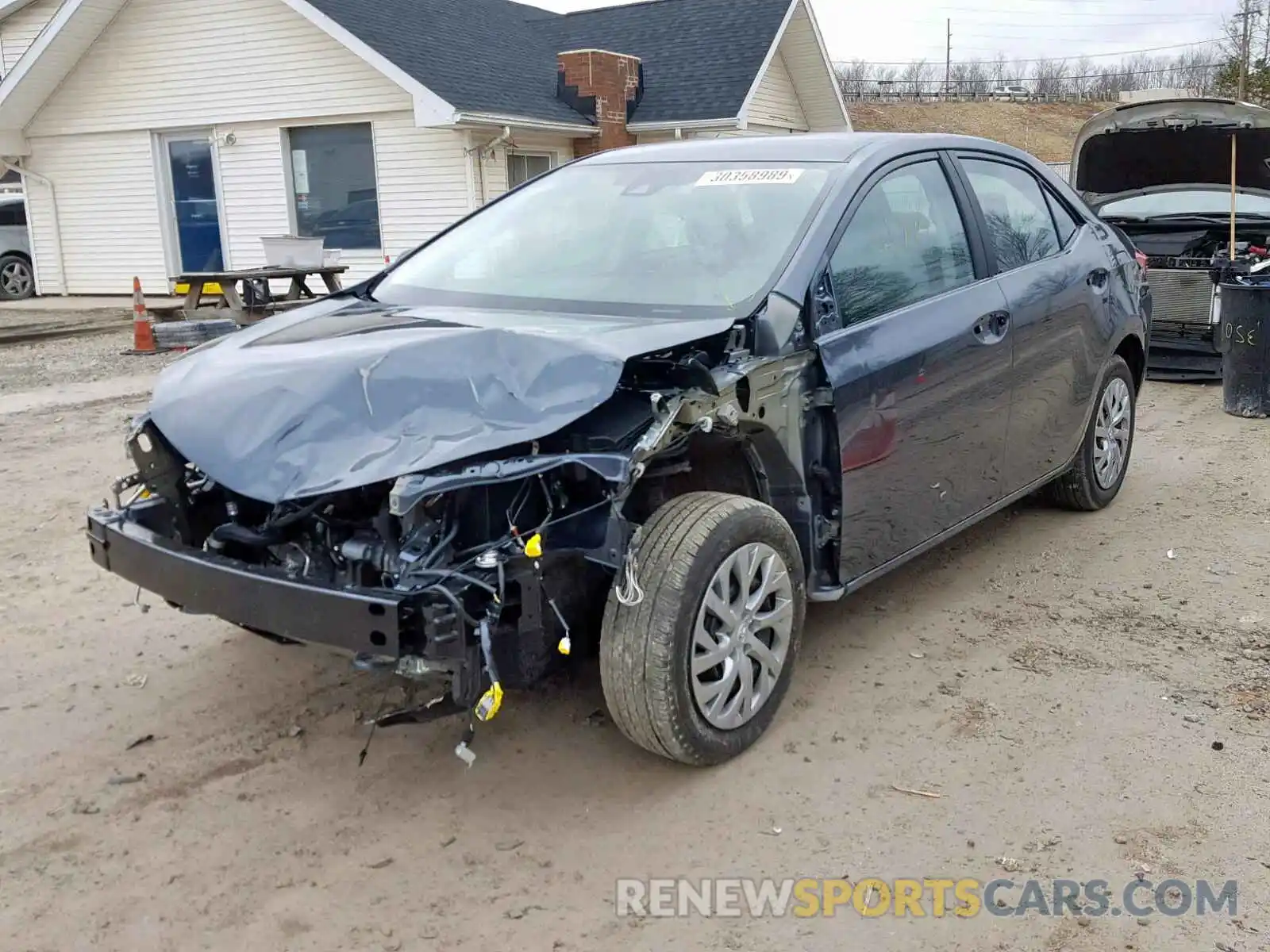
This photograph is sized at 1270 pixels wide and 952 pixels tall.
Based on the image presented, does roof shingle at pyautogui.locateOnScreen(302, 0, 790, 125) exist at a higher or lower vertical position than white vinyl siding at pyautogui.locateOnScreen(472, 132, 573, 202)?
higher

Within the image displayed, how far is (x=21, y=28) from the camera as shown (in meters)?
28.4

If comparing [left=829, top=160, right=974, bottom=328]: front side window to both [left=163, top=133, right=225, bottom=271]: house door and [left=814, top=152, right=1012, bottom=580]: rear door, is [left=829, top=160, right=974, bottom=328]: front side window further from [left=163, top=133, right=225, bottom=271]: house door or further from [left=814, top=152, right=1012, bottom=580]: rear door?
[left=163, top=133, right=225, bottom=271]: house door

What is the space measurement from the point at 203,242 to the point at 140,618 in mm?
14905

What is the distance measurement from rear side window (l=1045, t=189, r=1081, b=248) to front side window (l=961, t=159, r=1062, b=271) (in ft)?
0.14

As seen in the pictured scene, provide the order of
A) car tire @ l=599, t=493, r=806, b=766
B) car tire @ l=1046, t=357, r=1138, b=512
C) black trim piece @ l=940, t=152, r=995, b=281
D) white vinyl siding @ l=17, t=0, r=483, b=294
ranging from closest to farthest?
→ car tire @ l=599, t=493, r=806, b=766
black trim piece @ l=940, t=152, r=995, b=281
car tire @ l=1046, t=357, r=1138, b=512
white vinyl siding @ l=17, t=0, r=483, b=294

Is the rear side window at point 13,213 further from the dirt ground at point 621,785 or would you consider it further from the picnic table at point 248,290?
the dirt ground at point 621,785

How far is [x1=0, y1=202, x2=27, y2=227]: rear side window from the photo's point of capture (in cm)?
1977

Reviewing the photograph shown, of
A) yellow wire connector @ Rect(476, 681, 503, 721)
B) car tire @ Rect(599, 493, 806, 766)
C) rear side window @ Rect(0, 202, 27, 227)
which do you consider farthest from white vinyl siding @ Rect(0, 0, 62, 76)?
yellow wire connector @ Rect(476, 681, 503, 721)

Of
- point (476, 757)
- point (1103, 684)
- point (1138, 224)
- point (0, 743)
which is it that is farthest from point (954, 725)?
point (1138, 224)

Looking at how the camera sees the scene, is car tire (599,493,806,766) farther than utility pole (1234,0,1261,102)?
No

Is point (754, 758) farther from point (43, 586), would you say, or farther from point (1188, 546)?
point (43, 586)

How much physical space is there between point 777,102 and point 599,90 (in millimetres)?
4389

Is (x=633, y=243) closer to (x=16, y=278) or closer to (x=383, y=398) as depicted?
(x=383, y=398)

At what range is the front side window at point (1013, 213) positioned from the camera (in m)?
4.63
